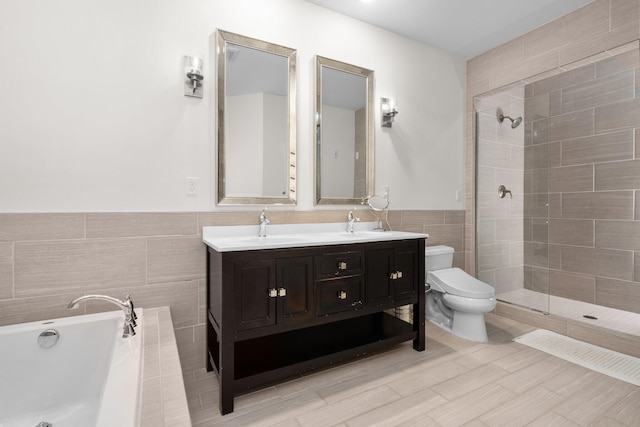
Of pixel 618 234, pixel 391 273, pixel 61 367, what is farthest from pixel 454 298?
pixel 61 367

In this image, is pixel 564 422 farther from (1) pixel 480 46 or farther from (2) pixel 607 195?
(1) pixel 480 46

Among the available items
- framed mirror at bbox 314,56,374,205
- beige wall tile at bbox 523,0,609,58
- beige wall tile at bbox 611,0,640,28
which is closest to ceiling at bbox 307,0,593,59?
beige wall tile at bbox 523,0,609,58

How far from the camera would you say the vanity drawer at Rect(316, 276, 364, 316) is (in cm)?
185

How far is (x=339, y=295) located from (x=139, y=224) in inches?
49.0

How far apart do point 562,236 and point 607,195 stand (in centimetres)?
48

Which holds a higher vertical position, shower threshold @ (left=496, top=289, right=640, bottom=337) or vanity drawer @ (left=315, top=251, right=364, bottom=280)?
vanity drawer @ (left=315, top=251, right=364, bottom=280)

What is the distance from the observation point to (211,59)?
2012 millimetres

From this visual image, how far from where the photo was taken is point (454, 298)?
7.89ft

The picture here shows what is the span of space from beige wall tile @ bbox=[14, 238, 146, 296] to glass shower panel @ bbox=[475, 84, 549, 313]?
2.98m

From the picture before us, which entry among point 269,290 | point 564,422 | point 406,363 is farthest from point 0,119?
point 564,422

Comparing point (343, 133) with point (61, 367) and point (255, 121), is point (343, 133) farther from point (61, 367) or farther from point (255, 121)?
point (61, 367)

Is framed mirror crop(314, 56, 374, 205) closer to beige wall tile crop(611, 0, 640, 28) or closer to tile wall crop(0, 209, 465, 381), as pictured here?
tile wall crop(0, 209, 465, 381)

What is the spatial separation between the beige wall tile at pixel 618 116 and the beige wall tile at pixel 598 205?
1.71 ft

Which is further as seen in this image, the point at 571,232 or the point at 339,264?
the point at 571,232
